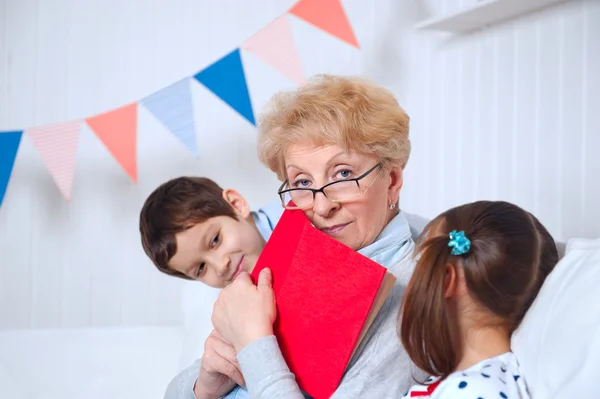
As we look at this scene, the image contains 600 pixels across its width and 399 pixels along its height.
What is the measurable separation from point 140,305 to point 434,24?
1.65 m

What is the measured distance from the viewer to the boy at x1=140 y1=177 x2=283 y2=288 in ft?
5.77

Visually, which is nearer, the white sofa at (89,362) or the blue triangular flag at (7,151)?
the white sofa at (89,362)

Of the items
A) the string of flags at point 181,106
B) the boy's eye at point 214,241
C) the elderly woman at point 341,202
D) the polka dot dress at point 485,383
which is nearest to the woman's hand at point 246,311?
the elderly woman at point 341,202

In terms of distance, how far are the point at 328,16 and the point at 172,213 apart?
0.93 meters

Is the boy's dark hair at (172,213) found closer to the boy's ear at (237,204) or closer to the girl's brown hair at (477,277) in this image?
the boy's ear at (237,204)

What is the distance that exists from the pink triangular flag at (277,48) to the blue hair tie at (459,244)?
142 cm

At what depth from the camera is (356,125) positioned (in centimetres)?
129

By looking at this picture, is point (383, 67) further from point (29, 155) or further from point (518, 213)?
point (518, 213)

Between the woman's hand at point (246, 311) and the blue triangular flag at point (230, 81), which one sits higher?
the blue triangular flag at point (230, 81)

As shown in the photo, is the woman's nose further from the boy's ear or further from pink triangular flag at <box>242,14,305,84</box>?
pink triangular flag at <box>242,14,305,84</box>

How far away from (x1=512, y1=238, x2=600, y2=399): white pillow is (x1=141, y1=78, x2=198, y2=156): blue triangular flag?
1511mm

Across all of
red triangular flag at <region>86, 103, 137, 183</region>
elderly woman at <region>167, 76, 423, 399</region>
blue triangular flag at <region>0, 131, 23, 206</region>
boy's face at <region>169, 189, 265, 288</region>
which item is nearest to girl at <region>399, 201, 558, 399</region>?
elderly woman at <region>167, 76, 423, 399</region>

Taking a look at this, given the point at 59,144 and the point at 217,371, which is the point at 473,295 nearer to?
the point at 217,371

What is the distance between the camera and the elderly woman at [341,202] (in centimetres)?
118
